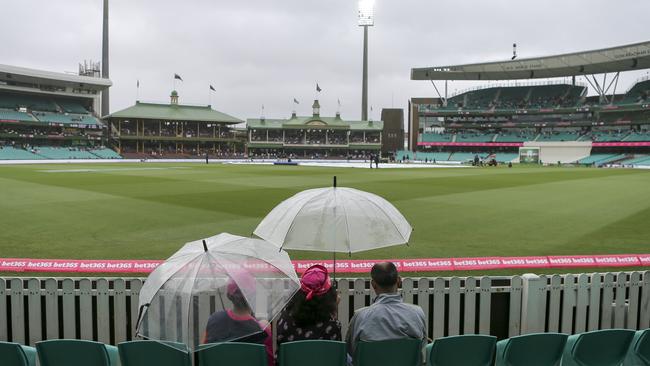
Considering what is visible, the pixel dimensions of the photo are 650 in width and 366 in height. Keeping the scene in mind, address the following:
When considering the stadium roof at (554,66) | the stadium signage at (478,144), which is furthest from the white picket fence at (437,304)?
the stadium signage at (478,144)

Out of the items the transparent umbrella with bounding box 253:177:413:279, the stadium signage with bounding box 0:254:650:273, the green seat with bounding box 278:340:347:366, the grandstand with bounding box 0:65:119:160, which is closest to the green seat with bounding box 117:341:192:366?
the green seat with bounding box 278:340:347:366

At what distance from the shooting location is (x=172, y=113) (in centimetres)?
10475

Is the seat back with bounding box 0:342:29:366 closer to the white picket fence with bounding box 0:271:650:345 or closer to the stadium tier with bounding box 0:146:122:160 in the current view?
the white picket fence with bounding box 0:271:650:345

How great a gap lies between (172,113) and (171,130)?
376cm

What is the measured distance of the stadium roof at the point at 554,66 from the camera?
74562 mm

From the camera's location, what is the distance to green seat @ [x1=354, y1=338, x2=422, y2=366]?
140 inches

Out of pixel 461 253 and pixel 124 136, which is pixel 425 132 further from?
pixel 461 253

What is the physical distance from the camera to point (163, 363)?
11.7 feet

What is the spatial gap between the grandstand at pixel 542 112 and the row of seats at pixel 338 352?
83.1m

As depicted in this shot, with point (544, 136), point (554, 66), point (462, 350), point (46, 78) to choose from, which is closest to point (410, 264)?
point (462, 350)

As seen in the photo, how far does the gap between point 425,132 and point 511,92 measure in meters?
20.9

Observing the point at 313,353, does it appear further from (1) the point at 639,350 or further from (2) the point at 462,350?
(1) the point at 639,350

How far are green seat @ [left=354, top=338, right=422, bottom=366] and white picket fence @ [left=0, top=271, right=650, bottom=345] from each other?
203 centimetres

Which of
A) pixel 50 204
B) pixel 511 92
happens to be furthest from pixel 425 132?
pixel 50 204
